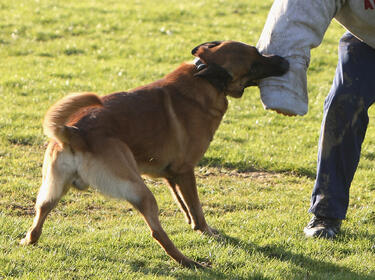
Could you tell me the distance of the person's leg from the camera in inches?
195

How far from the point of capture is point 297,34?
15.2 ft

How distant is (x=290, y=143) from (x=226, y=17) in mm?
6731

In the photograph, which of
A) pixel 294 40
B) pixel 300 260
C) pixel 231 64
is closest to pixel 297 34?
pixel 294 40

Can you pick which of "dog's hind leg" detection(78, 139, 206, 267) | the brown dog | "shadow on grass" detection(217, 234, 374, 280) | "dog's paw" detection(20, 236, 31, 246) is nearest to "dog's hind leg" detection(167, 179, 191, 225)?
the brown dog

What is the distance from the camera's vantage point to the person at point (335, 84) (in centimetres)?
463

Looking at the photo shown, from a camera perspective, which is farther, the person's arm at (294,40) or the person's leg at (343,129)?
the person's leg at (343,129)

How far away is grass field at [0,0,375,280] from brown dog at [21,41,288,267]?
1.05 feet

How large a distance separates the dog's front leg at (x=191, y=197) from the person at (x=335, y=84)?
2.78ft

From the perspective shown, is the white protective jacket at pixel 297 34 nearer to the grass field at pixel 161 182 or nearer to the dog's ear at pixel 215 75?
the dog's ear at pixel 215 75

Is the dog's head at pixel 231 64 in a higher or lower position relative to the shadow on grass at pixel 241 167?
higher

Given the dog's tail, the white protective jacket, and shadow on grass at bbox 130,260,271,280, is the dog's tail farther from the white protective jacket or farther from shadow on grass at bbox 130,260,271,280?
the white protective jacket

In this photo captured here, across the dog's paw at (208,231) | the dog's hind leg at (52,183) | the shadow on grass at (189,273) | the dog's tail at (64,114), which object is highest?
the dog's tail at (64,114)

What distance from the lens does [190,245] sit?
4.78m

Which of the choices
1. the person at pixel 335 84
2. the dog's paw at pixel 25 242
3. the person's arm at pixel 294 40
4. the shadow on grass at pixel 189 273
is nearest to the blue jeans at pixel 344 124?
the person at pixel 335 84
